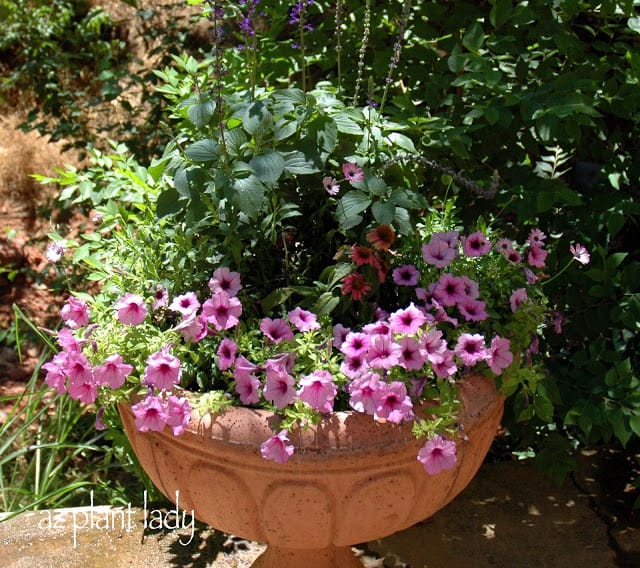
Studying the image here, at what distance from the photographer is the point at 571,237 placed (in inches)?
81.8

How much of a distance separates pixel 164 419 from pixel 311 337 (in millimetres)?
268

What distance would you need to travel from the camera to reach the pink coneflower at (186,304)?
150 cm

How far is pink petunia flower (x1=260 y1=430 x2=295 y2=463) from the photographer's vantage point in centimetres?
136

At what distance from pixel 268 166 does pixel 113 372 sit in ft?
1.38

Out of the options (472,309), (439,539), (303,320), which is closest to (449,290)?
(472,309)

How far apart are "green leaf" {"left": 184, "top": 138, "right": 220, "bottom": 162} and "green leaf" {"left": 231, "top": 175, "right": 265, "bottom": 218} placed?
77mm

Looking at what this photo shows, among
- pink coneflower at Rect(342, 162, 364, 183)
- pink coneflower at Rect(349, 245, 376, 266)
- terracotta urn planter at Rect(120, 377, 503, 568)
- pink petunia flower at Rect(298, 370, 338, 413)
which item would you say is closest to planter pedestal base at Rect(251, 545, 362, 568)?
terracotta urn planter at Rect(120, 377, 503, 568)

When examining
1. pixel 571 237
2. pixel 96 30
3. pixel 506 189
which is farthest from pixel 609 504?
pixel 96 30

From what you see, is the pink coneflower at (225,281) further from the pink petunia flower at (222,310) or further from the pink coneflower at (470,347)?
the pink coneflower at (470,347)

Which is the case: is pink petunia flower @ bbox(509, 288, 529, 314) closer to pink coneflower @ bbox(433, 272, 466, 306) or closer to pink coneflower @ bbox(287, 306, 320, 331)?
pink coneflower @ bbox(433, 272, 466, 306)

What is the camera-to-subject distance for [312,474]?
141cm

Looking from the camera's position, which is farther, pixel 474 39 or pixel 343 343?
pixel 474 39

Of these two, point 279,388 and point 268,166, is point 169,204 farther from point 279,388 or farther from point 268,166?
point 279,388

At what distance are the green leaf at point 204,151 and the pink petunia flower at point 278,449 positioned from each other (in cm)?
48
